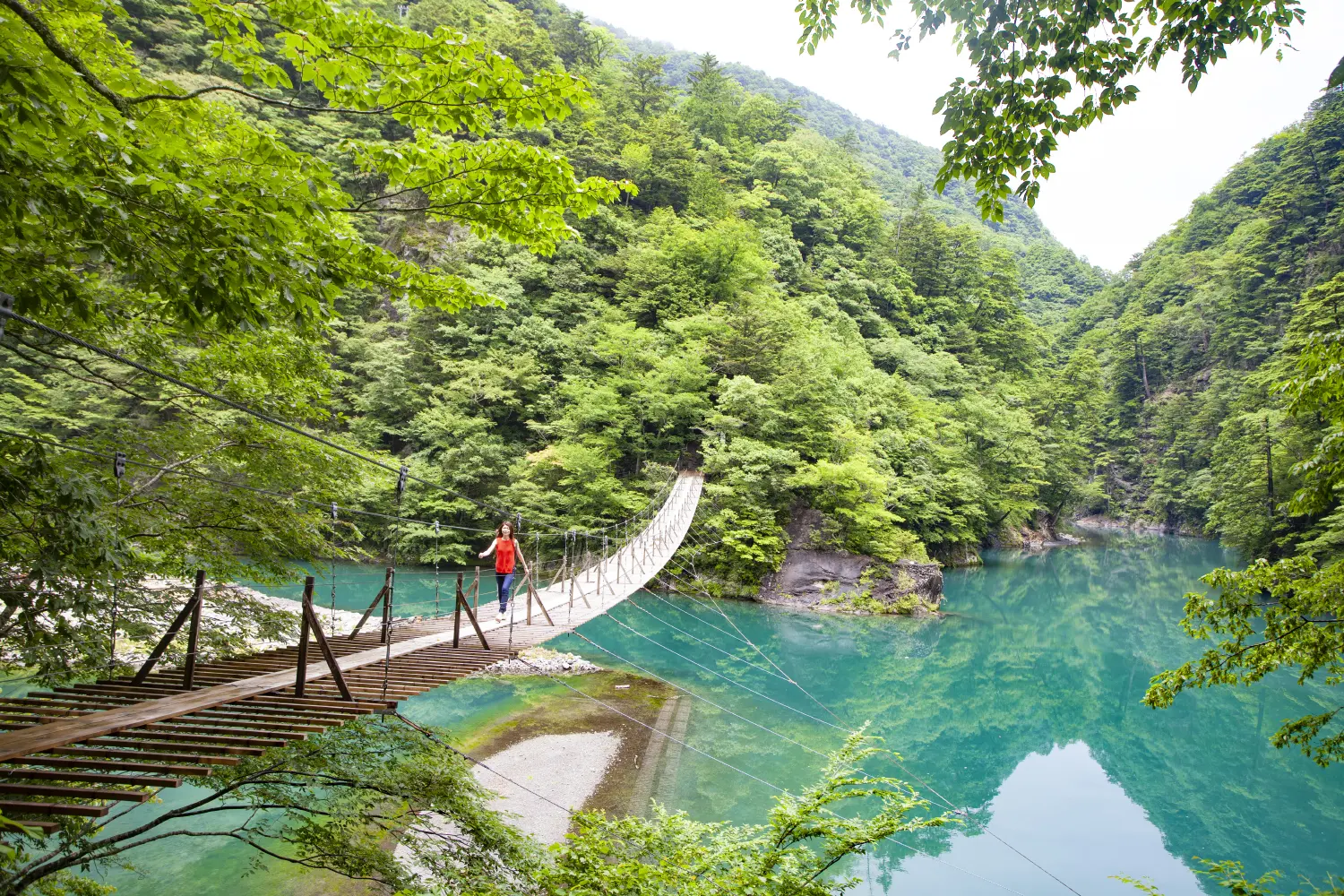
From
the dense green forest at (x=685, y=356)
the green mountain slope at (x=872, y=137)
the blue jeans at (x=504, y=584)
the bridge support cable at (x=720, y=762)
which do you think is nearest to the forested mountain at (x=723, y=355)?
the dense green forest at (x=685, y=356)

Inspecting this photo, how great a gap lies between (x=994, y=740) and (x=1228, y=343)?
23.5m

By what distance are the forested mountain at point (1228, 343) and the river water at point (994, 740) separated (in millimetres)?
3958

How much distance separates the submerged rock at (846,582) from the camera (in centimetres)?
1252

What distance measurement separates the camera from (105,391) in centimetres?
1209

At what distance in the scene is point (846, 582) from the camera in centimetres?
1279

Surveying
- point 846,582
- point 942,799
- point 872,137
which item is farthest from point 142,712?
point 872,137

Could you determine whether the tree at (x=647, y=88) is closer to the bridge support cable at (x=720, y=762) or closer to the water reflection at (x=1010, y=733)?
the water reflection at (x=1010, y=733)

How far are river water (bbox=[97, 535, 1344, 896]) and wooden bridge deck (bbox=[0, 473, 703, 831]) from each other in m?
2.15

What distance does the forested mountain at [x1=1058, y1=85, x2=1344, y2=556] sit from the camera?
13484mm

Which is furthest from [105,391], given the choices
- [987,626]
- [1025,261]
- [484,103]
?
[1025,261]

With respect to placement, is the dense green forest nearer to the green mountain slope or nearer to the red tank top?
the red tank top

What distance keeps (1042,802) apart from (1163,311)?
103 ft

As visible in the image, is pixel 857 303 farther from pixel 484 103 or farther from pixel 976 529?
pixel 484 103

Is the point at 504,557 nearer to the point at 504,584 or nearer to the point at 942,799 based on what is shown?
the point at 504,584
